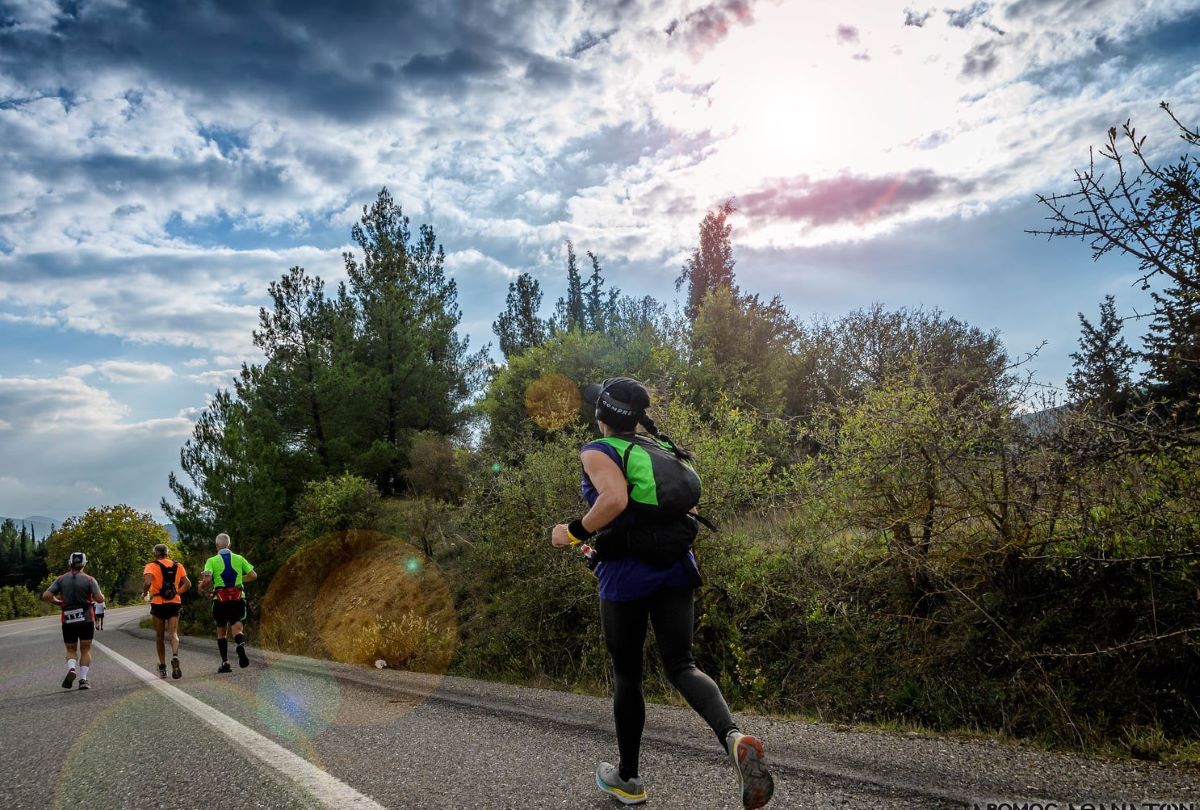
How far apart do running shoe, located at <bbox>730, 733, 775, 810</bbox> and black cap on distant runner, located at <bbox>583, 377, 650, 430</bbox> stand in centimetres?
146

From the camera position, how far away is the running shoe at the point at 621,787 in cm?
314

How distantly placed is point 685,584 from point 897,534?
4.24 m

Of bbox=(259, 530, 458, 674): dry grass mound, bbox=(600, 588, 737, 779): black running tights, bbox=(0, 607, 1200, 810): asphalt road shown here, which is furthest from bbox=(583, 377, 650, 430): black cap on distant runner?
bbox=(259, 530, 458, 674): dry grass mound

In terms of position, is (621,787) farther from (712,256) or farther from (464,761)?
(712,256)

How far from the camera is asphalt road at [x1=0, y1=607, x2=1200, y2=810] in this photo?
3141mm

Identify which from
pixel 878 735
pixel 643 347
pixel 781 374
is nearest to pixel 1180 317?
pixel 878 735

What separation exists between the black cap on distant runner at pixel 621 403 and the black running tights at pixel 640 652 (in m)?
0.82

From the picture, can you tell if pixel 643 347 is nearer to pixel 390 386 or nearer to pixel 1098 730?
pixel 390 386

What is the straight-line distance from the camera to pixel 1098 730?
4.69 metres

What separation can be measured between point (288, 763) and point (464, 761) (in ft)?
3.69

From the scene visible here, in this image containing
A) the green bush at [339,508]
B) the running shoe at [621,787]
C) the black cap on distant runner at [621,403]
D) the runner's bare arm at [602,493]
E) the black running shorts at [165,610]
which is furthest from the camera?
the green bush at [339,508]

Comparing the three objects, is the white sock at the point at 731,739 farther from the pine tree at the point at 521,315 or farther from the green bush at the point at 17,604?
the green bush at the point at 17,604

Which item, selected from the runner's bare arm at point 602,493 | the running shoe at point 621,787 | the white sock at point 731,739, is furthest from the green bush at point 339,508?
the white sock at point 731,739

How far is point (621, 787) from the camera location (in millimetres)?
3162
